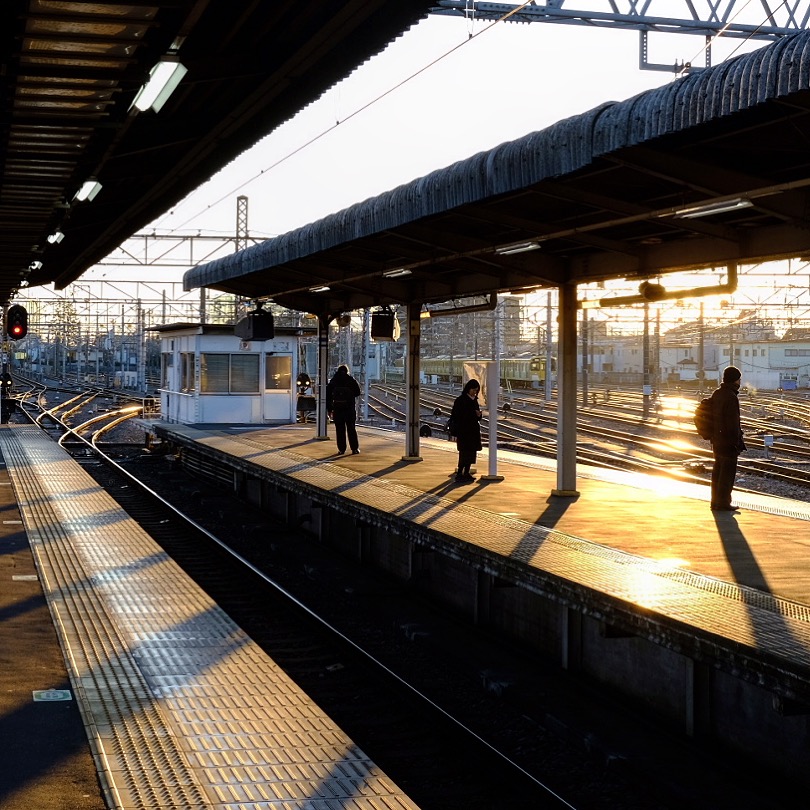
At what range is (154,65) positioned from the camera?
672 cm

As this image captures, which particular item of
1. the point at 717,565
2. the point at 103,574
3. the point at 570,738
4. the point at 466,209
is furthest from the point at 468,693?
the point at 466,209

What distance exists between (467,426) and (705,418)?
407 centimetres

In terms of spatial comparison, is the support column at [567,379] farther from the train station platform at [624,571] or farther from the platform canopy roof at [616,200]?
the train station platform at [624,571]

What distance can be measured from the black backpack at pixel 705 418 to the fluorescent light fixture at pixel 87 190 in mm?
6133

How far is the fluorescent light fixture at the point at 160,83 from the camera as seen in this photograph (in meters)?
6.75

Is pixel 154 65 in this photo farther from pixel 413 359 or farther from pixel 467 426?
pixel 413 359

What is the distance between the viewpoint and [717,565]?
325 inches

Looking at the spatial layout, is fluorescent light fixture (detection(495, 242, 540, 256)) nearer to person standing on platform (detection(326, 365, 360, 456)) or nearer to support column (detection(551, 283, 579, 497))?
support column (detection(551, 283, 579, 497))

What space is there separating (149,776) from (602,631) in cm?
363

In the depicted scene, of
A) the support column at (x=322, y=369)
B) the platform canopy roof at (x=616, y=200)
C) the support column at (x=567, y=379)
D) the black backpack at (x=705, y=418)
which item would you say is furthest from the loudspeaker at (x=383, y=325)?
the black backpack at (x=705, y=418)

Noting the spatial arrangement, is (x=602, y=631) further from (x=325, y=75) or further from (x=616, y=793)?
(x=325, y=75)

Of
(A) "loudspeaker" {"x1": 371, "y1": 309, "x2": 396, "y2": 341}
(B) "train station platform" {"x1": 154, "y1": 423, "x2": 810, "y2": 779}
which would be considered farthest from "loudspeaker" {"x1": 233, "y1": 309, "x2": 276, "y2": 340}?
(B) "train station platform" {"x1": 154, "y1": 423, "x2": 810, "y2": 779}

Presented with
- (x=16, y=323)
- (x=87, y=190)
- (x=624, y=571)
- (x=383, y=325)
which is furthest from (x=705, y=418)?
(x=16, y=323)

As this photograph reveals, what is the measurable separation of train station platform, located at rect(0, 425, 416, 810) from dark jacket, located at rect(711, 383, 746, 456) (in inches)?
192
